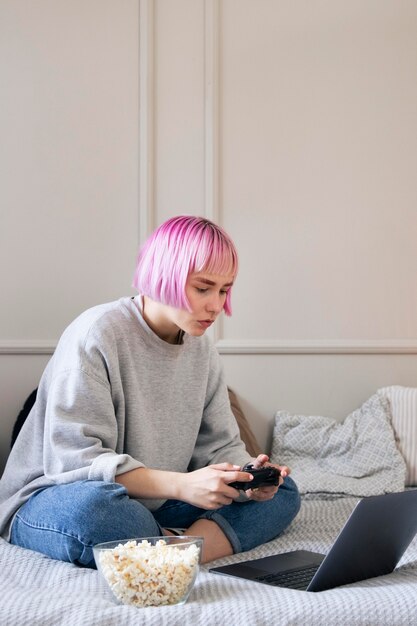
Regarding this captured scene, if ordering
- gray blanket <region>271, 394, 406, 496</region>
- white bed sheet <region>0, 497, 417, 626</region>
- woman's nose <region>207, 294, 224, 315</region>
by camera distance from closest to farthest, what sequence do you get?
white bed sheet <region>0, 497, 417, 626</region> → woman's nose <region>207, 294, 224, 315</region> → gray blanket <region>271, 394, 406, 496</region>

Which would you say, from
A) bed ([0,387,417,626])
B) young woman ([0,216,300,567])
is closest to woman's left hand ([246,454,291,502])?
young woman ([0,216,300,567])

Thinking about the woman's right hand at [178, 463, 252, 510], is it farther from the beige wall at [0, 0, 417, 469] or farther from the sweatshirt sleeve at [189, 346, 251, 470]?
the beige wall at [0, 0, 417, 469]

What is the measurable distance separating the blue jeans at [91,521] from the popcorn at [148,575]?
0.24 m

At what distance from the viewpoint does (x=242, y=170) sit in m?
2.71

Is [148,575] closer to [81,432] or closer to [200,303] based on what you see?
[81,432]

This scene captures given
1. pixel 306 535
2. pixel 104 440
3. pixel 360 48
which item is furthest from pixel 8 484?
pixel 360 48

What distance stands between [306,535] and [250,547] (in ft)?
0.53

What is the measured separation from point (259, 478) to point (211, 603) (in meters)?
0.34

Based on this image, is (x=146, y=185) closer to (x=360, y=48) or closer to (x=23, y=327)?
(x=23, y=327)

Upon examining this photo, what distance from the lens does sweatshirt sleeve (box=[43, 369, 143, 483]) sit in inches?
59.8

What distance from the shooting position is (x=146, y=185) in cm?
264

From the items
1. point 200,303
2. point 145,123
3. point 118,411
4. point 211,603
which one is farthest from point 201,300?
point 145,123

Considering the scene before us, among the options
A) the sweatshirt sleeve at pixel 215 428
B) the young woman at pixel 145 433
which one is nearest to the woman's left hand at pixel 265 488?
the young woman at pixel 145 433

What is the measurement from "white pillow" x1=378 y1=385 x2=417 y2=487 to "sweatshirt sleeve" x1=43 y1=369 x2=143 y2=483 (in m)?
1.19
